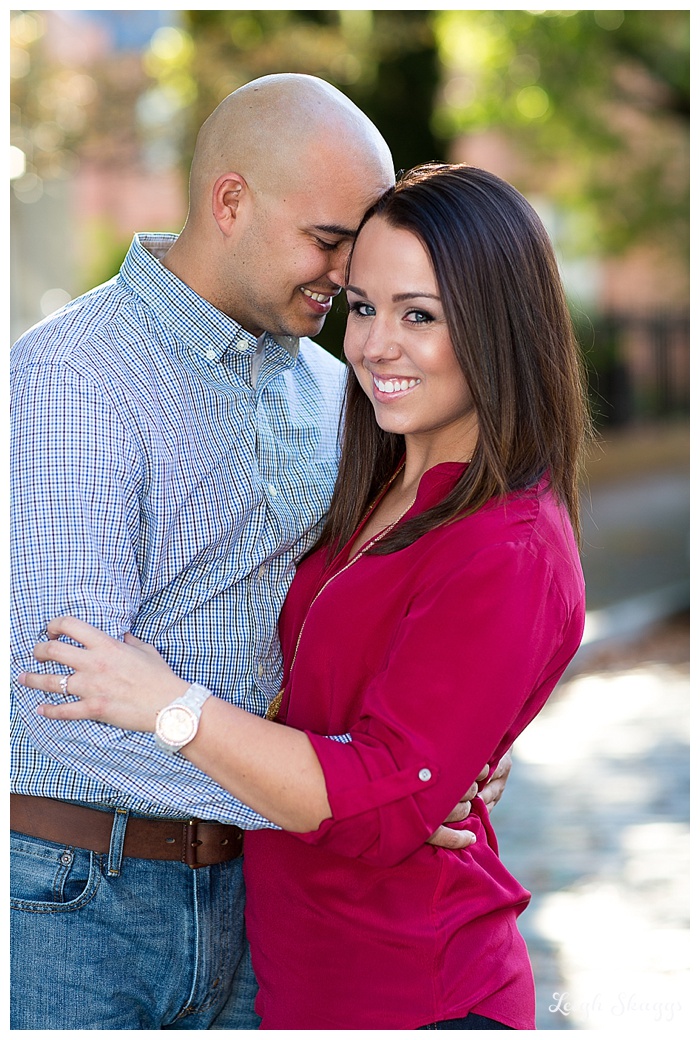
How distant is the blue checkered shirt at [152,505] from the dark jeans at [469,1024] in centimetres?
51

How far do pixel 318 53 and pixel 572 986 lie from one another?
8365 mm

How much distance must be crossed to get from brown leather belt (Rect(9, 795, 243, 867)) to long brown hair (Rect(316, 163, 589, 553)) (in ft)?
2.25

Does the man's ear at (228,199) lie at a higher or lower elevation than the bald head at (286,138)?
lower

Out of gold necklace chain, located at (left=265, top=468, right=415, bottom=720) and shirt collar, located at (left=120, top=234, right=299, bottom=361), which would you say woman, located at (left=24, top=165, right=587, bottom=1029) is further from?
shirt collar, located at (left=120, top=234, right=299, bottom=361)

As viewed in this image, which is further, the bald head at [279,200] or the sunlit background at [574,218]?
the sunlit background at [574,218]

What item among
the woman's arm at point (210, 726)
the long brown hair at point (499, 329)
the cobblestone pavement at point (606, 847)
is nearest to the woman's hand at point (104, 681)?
the woman's arm at point (210, 726)

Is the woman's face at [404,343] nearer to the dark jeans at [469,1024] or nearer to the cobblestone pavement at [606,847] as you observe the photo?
the dark jeans at [469,1024]

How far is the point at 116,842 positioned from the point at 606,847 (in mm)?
4208

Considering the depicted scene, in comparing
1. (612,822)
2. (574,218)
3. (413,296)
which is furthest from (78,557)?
(574,218)

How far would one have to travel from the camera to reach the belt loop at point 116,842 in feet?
8.04

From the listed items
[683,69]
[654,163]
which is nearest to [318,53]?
[683,69]

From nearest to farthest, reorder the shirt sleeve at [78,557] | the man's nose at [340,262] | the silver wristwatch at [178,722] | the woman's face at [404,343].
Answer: the silver wristwatch at [178,722] → the shirt sleeve at [78,557] → the woman's face at [404,343] → the man's nose at [340,262]

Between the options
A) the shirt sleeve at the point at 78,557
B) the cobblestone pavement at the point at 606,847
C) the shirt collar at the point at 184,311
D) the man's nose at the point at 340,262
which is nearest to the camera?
the shirt sleeve at the point at 78,557
